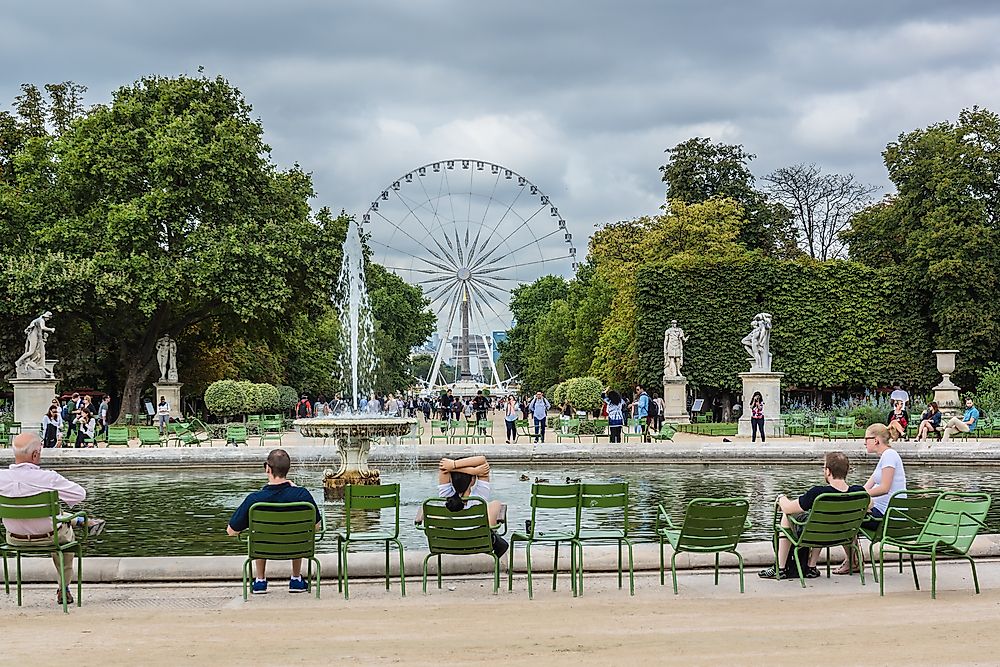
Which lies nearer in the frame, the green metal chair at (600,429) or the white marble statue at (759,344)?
the green metal chair at (600,429)

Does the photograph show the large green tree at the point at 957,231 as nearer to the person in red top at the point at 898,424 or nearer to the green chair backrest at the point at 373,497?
the person in red top at the point at 898,424

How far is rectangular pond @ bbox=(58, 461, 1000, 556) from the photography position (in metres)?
11.6

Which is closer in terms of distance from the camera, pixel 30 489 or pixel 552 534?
pixel 30 489

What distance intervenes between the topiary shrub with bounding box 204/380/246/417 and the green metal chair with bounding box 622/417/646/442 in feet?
42.2

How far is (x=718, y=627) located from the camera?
6.77 metres

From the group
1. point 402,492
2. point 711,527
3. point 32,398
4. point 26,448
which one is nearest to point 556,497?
point 711,527

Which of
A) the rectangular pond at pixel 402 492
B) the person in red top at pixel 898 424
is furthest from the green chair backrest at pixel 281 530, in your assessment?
the person in red top at pixel 898 424

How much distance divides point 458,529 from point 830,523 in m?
2.58

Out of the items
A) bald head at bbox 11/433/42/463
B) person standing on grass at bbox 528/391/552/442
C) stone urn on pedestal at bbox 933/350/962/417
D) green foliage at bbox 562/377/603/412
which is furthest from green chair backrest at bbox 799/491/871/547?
green foliage at bbox 562/377/603/412

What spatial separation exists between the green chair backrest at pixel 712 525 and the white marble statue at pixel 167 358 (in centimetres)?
3008

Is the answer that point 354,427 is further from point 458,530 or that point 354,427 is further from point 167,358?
point 167,358

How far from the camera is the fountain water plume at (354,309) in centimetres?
2226

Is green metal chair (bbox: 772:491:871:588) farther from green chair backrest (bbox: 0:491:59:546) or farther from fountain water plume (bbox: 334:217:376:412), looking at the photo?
fountain water plume (bbox: 334:217:376:412)

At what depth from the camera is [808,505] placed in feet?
27.5
